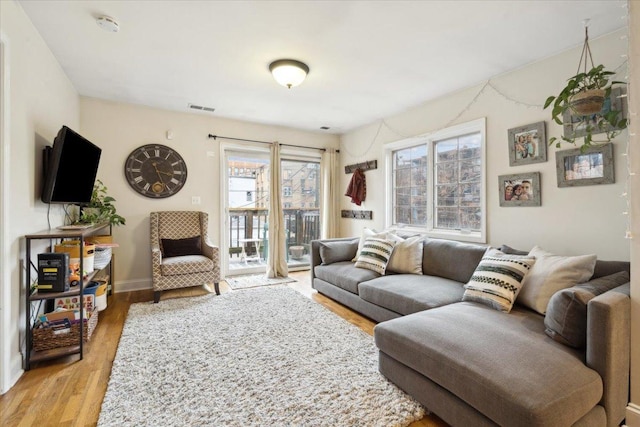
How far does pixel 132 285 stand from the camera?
13.1 ft

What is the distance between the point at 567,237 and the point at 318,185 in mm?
3682

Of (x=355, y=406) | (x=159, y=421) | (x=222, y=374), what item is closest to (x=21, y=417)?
(x=159, y=421)

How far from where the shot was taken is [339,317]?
Result: 119 inches

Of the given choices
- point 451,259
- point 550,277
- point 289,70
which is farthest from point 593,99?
point 289,70

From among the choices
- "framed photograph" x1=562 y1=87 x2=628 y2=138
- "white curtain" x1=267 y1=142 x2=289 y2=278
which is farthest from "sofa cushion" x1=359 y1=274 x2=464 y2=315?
"white curtain" x1=267 y1=142 x2=289 y2=278

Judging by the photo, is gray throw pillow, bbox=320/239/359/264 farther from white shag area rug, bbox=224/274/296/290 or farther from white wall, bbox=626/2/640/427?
white wall, bbox=626/2/640/427

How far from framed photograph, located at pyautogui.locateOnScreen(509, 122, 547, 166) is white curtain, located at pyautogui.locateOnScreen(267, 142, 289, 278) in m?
3.19

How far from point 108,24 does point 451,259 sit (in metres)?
3.49

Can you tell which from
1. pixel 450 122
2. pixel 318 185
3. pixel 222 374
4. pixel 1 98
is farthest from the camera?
pixel 318 185

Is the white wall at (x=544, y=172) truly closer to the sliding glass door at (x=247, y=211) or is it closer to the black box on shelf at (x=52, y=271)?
the sliding glass door at (x=247, y=211)

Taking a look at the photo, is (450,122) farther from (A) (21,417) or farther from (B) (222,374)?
(A) (21,417)

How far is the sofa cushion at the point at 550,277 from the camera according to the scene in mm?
1958

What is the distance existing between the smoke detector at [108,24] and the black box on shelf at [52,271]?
1.70 meters

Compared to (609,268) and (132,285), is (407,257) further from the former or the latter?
(132,285)
